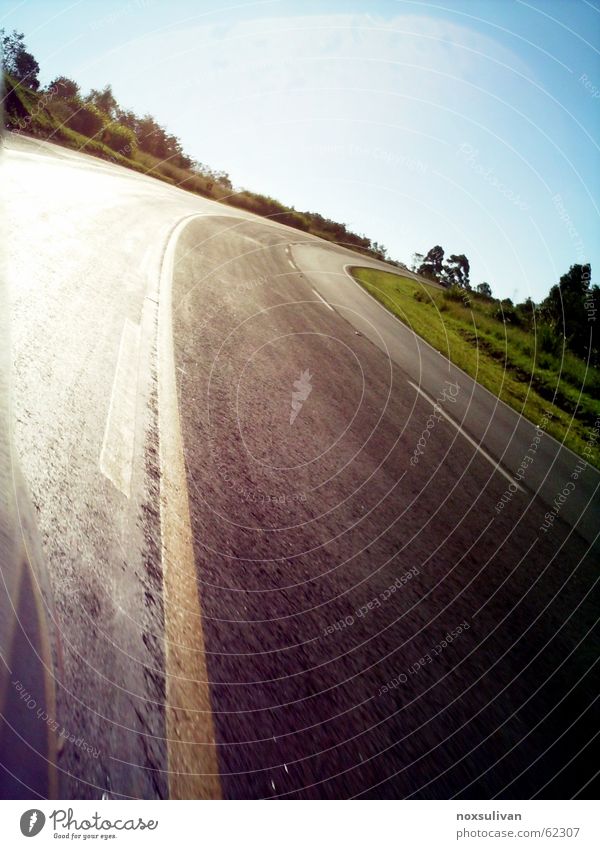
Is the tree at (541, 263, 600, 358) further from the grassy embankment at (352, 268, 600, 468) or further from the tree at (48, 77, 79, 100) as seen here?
the tree at (48, 77, 79, 100)

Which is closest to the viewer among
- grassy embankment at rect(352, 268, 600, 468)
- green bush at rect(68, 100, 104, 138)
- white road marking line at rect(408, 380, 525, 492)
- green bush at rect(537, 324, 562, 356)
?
green bush at rect(68, 100, 104, 138)

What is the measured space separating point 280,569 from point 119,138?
262 cm

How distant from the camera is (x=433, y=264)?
3562 millimetres

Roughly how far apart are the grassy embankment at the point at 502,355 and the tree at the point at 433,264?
26 centimetres

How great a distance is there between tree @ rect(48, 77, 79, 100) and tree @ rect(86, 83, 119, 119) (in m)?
0.10

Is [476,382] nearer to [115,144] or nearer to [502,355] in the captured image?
[502,355]

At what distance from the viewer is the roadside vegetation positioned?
2650 millimetres

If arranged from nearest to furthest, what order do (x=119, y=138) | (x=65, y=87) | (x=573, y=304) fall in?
(x=65, y=87), (x=573, y=304), (x=119, y=138)

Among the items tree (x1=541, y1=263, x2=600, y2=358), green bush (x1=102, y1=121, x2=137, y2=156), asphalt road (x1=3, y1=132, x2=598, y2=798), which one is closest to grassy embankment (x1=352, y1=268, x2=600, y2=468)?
tree (x1=541, y1=263, x2=600, y2=358)

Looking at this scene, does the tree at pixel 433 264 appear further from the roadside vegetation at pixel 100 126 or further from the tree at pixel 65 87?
the tree at pixel 65 87

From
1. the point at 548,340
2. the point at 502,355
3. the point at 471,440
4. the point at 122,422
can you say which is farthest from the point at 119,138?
the point at 502,355

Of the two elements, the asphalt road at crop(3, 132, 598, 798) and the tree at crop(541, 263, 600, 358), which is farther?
the tree at crop(541, 263, 600, 358)

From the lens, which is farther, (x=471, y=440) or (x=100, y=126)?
(x=471, y=440)
